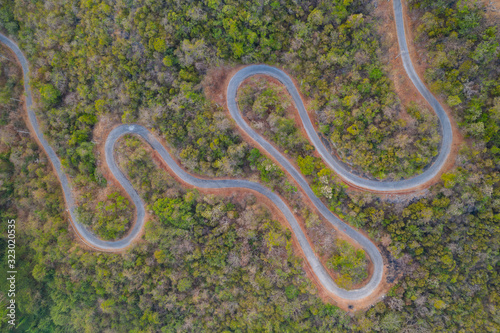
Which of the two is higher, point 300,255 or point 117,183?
point 117,183

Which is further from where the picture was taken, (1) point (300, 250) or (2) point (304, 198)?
(1) point (300, 250)

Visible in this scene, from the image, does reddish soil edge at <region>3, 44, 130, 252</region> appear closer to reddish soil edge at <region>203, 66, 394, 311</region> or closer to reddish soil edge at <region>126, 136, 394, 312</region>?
reddish soil edge at <region>126, 136, 394, 312</region>

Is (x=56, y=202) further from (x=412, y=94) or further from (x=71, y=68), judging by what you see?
(x=412, y=94)

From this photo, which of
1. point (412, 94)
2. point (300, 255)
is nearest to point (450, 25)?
point (412, 94)

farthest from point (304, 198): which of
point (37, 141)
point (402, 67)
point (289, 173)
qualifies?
point (37, 141)

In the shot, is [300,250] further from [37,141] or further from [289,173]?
[37,141]

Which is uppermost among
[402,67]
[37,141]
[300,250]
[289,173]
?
[37,141]

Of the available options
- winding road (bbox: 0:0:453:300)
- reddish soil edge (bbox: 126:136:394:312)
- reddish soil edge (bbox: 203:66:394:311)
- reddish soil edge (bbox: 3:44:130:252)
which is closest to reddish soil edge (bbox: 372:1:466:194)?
winding road (bbox: 0:0:453:300)

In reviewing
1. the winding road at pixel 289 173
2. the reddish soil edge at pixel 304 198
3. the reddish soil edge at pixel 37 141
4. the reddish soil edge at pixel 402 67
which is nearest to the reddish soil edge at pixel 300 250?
the reddish soil edge at pixel 304 198
